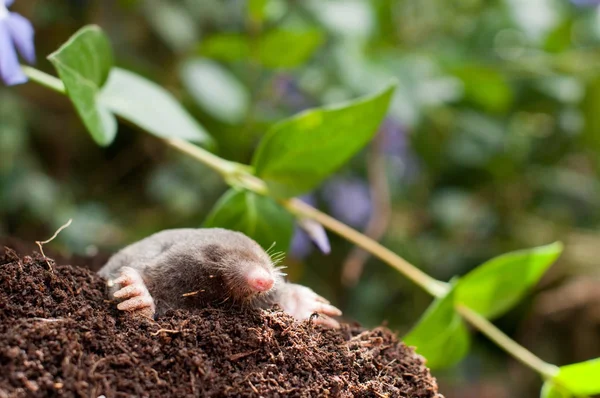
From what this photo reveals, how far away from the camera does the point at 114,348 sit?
0.69 metres

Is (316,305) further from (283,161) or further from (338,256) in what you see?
(338,256)

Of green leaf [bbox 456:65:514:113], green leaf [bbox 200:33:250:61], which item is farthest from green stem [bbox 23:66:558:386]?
green leaf [bbox 456:65:514:113]

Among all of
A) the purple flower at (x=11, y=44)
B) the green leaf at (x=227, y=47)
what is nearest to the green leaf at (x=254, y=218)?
the purple flower at (x=11, y=44)

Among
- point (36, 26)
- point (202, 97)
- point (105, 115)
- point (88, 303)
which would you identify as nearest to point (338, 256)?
point (202, 97)

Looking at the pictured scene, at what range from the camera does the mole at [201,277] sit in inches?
32.2

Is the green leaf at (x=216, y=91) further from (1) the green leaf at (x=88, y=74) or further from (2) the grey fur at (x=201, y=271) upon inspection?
(2) the grey fur at (x=201, y=271)

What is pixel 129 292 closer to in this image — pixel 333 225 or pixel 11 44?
pixel 11 44

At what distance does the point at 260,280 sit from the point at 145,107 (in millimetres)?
545

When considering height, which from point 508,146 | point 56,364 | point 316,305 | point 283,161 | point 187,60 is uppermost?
point 508,146

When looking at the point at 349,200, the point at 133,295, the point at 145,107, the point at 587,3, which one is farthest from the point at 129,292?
the point at 587,3

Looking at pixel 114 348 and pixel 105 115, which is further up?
pixel 105 115

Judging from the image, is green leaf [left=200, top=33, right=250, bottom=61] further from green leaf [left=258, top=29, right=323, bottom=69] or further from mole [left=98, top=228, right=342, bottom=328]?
mole [left=98, top=228, right=342, bottom=328]

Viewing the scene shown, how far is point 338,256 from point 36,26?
1.53m

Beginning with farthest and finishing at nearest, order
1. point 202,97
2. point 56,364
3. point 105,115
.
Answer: point 202,97
point 105,115
point 56,364
